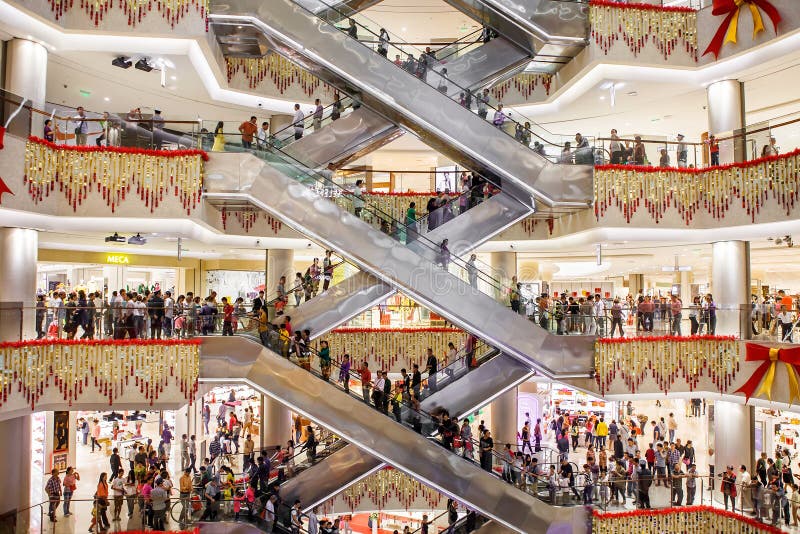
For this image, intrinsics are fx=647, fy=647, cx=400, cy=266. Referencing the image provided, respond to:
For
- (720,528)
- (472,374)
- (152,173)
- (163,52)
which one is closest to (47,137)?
(152,173)

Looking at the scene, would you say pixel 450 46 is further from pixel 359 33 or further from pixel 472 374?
pixel 472 374

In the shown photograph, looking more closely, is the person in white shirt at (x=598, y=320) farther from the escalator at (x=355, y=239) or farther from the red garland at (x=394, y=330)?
the red garland at (x=394, y=330)

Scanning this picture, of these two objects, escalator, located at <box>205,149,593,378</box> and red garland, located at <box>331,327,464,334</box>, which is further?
red garland, located at <box>331,327,464,334</box>

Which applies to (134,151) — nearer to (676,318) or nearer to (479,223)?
(479,223)

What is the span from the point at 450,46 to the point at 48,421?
17.4 metres

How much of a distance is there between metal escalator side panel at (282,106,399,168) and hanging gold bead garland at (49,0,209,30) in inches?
143

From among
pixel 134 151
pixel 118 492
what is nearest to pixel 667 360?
pixel 134 151

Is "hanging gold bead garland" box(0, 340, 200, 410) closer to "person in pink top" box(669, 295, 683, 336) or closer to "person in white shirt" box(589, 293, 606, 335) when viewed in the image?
"person in white shirt" box(589, 293, 606, 335)

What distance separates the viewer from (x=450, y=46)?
16.8 meters

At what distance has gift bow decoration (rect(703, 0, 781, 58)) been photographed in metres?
14.7

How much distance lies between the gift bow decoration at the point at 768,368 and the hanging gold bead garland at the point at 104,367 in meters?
12.8

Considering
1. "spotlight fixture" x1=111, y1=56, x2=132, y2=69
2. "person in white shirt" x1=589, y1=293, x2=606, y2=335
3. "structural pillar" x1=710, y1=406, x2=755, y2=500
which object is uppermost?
"spotlight fixture" x1=111, y1=56, x2=132, y2=69

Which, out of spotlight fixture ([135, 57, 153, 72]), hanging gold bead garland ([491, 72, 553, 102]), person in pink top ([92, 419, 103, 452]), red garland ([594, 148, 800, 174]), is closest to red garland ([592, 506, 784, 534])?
red garland ([594, 148, 800, 174])

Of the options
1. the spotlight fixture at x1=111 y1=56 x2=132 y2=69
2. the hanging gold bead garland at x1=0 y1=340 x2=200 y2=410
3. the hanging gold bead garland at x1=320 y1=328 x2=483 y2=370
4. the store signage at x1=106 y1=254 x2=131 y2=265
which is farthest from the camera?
the store signage at x1=106 y1=254 x2=131 y2=265
